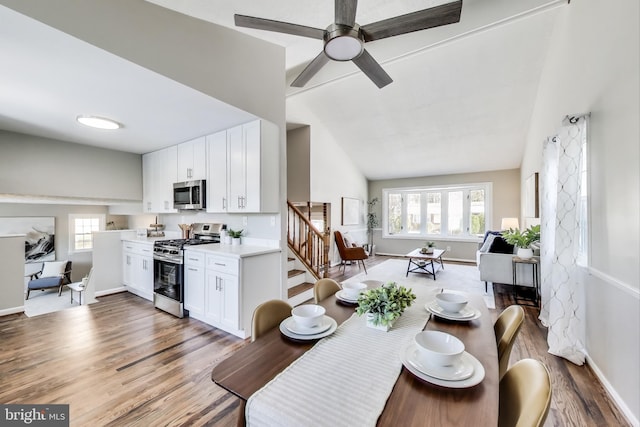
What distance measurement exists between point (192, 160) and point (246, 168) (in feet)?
3.77

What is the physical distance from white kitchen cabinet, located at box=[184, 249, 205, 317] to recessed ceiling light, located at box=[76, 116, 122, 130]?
5.36ft

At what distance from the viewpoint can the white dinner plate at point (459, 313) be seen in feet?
4.66

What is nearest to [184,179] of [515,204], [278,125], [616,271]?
[278,125]

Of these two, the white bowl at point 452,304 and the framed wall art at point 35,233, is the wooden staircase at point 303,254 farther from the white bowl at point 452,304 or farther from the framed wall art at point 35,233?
the framed wall art at point 35,233

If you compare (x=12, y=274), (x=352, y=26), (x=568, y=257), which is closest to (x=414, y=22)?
(x=352, y=26)

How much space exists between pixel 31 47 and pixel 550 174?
484 cm

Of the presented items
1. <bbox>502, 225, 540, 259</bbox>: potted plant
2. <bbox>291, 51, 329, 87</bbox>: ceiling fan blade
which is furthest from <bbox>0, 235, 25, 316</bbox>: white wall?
<bbox>502, 225, 540, 259</bbox>: potted plant

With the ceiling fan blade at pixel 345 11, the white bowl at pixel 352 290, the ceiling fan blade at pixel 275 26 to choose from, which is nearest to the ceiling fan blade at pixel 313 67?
the ceiling fan blade at pixel 275 26

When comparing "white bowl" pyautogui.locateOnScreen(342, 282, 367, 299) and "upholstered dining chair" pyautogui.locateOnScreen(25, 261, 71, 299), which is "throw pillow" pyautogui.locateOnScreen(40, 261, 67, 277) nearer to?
"upholstered dining chair" pyautogui.locateOnScreen(25, 261, 71, 299)

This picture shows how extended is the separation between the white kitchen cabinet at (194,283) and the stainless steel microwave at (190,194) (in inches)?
28.7

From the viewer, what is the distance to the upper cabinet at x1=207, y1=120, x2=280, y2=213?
10.1 ft

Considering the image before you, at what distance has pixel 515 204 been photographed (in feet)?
22.1

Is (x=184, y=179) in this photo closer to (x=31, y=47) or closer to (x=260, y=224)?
(x=260, y=224)

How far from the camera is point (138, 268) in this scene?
4035 millimetres
